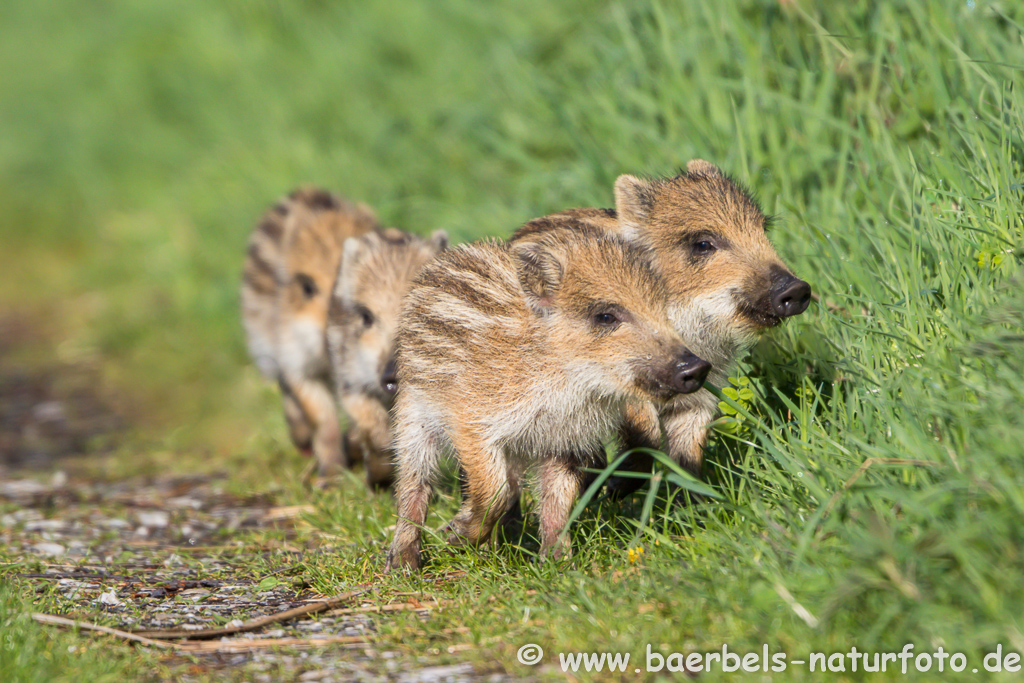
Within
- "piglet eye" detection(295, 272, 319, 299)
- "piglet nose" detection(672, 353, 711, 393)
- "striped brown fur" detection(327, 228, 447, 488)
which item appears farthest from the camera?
"piglet eye" detection(295, 272, 319, 299)

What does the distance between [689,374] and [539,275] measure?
81cm

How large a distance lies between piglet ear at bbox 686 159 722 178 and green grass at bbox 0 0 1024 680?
629 mm

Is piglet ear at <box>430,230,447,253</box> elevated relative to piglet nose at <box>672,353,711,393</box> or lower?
elevated

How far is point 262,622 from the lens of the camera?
4145 millimetres

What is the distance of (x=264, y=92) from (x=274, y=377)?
13.8 feet

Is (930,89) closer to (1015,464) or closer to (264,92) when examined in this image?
(1015,464)

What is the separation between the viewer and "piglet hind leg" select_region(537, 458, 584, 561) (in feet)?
15.0

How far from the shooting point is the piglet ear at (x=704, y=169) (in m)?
5.30

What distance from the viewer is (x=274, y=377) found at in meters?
8.22

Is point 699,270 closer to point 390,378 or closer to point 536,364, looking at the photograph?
point 536,364

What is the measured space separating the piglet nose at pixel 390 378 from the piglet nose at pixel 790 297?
2.04 meters

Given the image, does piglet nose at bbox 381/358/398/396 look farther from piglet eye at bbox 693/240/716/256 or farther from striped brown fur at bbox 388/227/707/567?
piglet eye at bbox 693/240/716/256

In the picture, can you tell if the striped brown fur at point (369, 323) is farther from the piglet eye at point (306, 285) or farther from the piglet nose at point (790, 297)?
the piglet nose at point (790, 297)

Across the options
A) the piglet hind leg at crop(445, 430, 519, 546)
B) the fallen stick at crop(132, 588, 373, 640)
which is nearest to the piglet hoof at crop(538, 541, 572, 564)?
the piglet hind leg at crop(445, 430, 519, 546)
